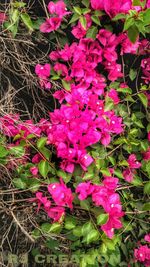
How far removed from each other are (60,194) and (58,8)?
853mm

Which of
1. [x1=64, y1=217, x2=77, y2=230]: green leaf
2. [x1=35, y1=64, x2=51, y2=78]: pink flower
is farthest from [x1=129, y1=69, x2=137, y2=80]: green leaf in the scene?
[x1=64, y1=217, x2=77, y2=230]: green leaf

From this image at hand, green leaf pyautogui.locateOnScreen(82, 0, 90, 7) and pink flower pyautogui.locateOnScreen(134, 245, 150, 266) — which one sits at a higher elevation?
green leaf pyautogui.locateOnScreen(82, 0, 90, 7)

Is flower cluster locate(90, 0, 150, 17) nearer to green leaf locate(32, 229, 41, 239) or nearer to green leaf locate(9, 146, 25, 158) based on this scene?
green leaf locate(9, 146, 25, 158)

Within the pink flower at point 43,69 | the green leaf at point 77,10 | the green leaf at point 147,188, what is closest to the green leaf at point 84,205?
the green leaf at point 147,188

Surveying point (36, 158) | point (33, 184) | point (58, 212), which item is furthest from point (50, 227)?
point (36, 158)

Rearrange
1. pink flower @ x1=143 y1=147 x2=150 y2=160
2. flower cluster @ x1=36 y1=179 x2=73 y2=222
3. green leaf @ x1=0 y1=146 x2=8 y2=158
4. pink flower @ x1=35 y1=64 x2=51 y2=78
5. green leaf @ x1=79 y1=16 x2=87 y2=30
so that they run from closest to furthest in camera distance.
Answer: green leaf @ x1=0 y1=146 x2=8 y2=158 → flower cluster @ x1=36 y1=179 x2=73 y2=222 → green leaf @ x1=79 y1=16 x2=87 y2=30 → pink flower @ x1=35 y1=64 x2=51 y2=78 → pink flower @ x1=143 y1=147 x2=150 y2=160

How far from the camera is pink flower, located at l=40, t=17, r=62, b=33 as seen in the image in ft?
6.57

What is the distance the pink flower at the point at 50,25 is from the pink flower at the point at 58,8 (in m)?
0.03

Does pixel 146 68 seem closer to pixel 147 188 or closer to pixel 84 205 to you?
pixel 147 188

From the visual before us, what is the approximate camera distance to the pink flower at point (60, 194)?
6.09 ft

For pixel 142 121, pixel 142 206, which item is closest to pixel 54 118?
pixel 142 121

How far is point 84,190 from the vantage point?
1884 mm

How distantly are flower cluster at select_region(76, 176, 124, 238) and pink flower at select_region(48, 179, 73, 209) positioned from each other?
0.05 m

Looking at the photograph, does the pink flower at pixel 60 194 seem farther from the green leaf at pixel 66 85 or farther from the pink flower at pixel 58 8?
the pink flower at pixel 58 8
